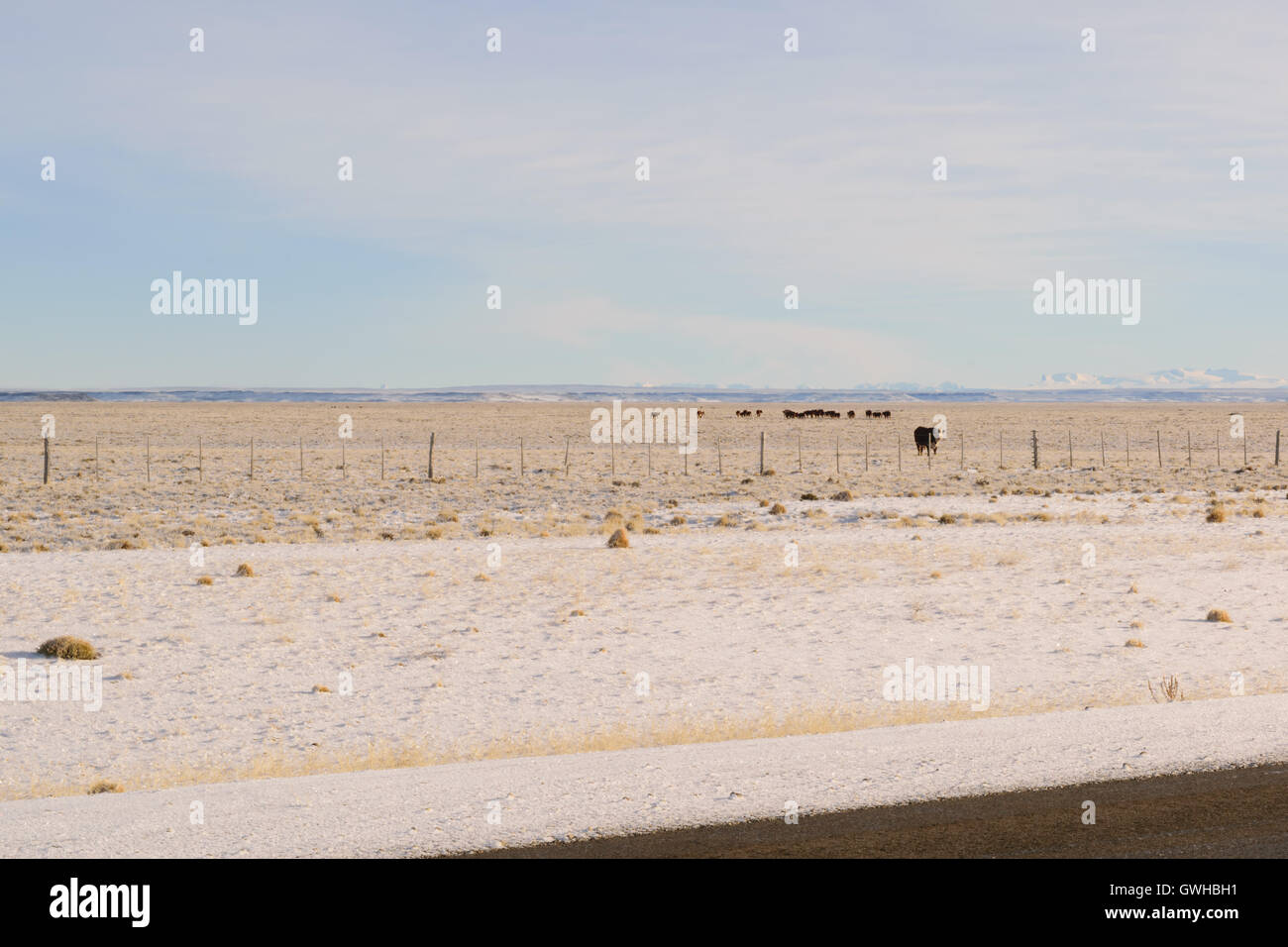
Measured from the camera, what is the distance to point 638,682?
622 inches

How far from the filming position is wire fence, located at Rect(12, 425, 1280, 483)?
4731 centimetres

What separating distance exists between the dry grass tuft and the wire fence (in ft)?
84.2

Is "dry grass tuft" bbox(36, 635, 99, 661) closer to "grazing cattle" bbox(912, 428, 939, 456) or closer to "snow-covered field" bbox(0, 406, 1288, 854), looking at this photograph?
"snow-covered field" bbox(0, 406, 1288, 854)

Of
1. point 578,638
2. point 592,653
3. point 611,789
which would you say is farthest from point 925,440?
point 611,789

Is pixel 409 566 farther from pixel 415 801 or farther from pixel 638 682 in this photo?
pixel 415 801

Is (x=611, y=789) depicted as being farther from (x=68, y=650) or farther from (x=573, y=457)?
(x=573, y=457)

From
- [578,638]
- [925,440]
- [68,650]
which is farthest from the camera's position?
[925,440]

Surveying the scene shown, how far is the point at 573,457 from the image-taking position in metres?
57.8

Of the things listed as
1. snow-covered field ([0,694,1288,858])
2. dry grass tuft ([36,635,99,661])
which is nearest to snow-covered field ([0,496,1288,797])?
dry grass tuft ([36,635,99,661])

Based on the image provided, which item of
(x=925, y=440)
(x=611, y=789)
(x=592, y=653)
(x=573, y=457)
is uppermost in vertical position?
(x=925, y=440)

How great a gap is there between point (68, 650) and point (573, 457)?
41.7 metres

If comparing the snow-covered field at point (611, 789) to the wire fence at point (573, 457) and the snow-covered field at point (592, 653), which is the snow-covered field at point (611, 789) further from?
the wire fence at point (573, 457)

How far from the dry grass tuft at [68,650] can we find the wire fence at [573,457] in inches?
1010
